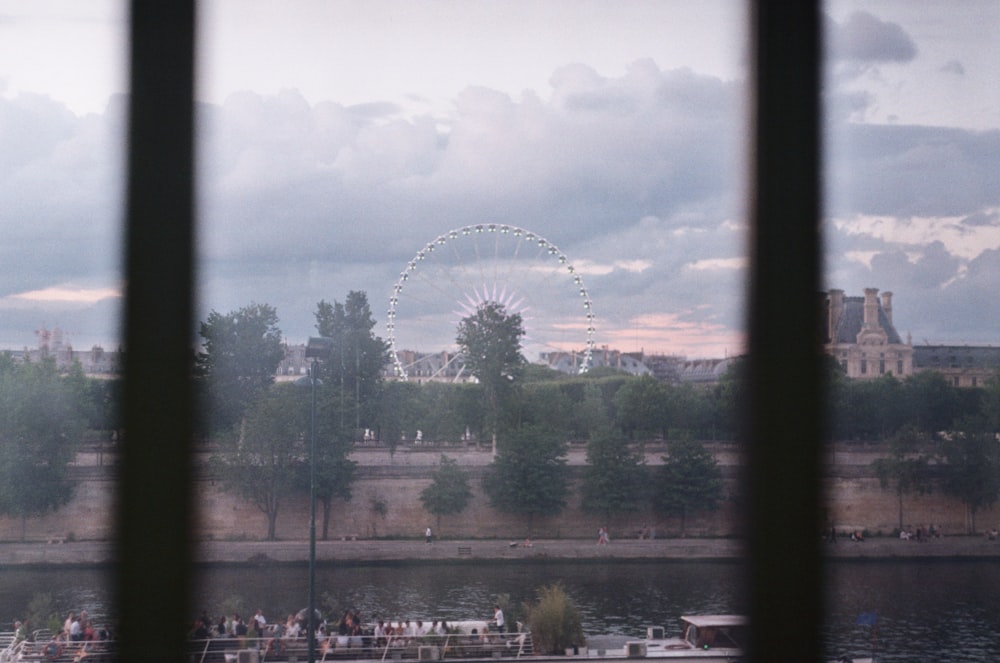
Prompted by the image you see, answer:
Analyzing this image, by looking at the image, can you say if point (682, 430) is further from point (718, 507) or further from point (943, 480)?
point (943, 480)

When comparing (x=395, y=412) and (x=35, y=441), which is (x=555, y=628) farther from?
(x=35, y=441)

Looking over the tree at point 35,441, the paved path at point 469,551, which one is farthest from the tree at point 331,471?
the tree at point 35,441

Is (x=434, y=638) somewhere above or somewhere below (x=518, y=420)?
below

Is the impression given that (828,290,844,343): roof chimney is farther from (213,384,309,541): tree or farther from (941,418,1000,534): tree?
(213,384,309,541): tree

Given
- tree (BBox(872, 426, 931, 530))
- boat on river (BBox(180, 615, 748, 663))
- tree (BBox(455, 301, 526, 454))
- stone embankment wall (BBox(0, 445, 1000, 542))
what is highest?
tree (BBox(455, 301, 526, 454))

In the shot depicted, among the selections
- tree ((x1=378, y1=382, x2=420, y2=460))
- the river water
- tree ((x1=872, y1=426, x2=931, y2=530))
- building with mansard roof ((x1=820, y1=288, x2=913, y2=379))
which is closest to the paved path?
the river water

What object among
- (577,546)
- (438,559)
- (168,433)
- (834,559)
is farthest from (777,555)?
(168,433)

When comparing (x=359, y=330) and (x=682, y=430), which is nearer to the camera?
(x=682, y=430)
